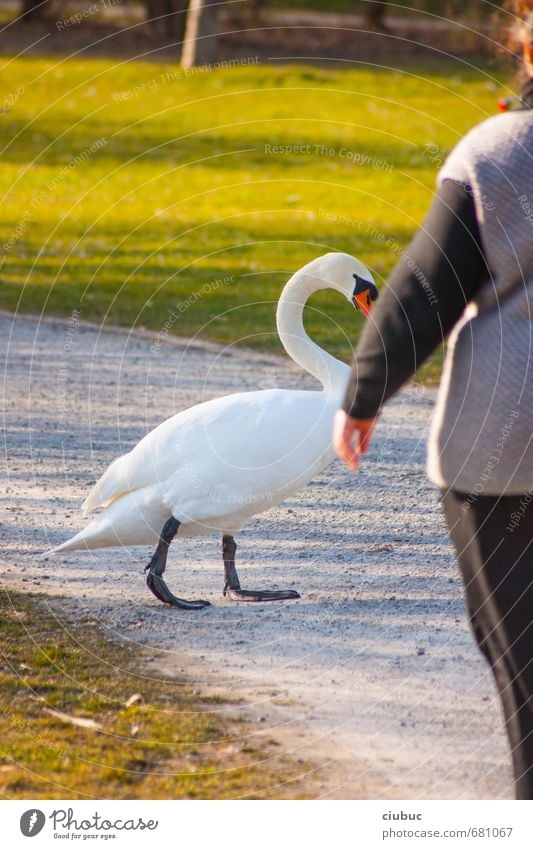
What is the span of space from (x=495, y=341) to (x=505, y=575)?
1.81 feet

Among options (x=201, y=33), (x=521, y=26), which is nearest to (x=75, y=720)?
(x=521, y=26)

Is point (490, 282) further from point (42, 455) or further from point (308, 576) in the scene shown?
point (42, 455)

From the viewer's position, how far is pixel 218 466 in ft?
15.1

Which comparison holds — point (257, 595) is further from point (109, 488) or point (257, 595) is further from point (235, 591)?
point (109, 488)

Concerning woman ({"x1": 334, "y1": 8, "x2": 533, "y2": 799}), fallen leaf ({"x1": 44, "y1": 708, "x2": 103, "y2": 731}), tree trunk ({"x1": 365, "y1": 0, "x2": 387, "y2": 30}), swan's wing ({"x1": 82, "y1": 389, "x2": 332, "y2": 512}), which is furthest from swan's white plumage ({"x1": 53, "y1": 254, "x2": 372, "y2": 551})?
tree trunk ({"x1": 365, "y1": 0, "x2": 387, "y2": 30})

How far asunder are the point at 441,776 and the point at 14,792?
1291 millimetres

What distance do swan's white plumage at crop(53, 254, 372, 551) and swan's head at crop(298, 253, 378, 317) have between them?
1.21ft

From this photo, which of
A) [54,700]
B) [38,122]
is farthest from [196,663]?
[38,122]

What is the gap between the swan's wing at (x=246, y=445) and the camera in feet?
15.1

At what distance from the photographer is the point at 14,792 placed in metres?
3.63

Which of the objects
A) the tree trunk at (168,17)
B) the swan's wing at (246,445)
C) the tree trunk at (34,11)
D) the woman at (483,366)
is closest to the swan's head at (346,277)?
the swan's wing at (246,445)

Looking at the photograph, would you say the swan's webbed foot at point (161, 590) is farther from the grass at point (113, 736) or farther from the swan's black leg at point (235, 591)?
the grass at point (113, 736)

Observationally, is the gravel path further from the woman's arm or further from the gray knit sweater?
the woman's arm

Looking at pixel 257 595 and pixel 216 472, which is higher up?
pixel 216 472
